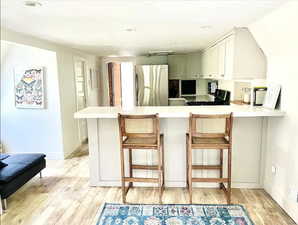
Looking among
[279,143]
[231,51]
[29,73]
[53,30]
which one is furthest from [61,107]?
[279,143]

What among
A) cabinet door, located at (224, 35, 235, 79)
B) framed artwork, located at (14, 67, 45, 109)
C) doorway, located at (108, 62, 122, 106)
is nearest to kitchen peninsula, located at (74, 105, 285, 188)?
cabinet door, located at (224, 35, 235, 79)

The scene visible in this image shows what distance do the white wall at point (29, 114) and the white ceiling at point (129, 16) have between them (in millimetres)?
923

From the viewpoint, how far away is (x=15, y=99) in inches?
169

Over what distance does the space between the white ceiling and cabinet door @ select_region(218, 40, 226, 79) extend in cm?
47

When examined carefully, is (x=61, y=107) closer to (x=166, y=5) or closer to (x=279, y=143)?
(x=166, y=5)

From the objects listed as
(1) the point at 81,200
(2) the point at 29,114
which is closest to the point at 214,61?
(1) the point at 81,200

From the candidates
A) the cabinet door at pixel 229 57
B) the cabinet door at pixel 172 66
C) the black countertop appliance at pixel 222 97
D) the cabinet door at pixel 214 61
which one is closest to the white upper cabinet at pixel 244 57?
the cabinet door at pixel 229 57

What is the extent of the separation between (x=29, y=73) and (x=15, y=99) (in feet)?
1.84

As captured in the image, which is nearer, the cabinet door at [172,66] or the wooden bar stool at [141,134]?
the wooden bar stool at [141,134]

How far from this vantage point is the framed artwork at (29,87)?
4.18m

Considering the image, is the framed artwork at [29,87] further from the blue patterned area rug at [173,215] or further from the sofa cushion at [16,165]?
the blue patterned area rug at [173,215]

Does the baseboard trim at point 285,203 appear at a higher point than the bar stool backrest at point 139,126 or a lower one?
lower

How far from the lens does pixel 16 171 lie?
2846 mm

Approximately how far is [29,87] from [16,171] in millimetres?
1889
